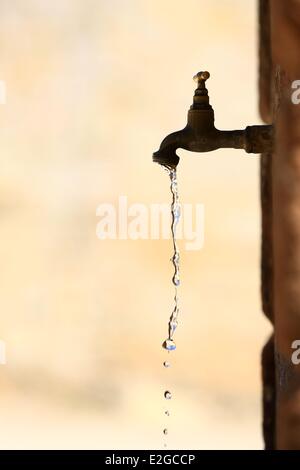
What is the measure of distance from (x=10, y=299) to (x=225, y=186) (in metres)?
0.67

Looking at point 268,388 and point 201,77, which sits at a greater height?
point 201,77

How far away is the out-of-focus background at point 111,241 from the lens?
1752 mm

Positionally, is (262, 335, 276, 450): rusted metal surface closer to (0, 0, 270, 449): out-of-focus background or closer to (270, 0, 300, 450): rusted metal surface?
(0, 0, 270, 449): out-of-focus background

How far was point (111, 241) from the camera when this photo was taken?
1.76 meters

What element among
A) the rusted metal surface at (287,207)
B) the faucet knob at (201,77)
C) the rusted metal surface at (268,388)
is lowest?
the rusted metal surface at (268,388)

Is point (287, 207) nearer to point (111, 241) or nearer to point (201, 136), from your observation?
point (201, 136)

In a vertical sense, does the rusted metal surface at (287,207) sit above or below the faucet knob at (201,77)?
below

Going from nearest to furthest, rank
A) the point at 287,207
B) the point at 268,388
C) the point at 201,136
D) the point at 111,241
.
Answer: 1. the point at 287,207
2. the point at 201,136
3. the point at 268,388
4. the point at 111,241

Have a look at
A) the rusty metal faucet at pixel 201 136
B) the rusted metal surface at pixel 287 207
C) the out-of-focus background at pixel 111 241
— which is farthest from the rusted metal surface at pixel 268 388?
the rusty metal faucet at pixel 201 136

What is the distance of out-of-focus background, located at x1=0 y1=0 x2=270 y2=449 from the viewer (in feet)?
5.75

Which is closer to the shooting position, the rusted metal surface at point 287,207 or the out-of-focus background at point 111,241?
the rusted metal surface at point 287,207

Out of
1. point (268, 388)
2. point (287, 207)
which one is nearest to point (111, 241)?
point (268, 388)

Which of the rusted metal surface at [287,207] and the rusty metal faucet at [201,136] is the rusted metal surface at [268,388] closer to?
the rusted metal surface at [287,207]

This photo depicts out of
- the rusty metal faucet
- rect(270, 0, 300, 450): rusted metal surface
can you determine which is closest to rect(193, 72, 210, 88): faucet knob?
the rusty metal faucet
